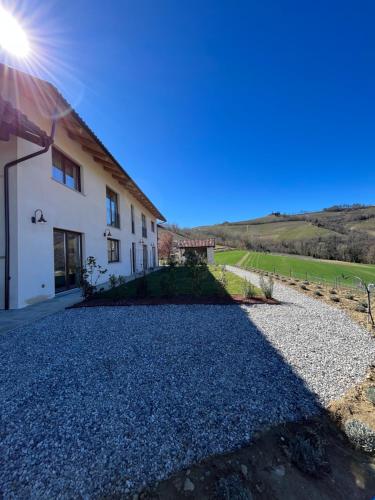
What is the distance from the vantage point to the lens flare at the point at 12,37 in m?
4.64

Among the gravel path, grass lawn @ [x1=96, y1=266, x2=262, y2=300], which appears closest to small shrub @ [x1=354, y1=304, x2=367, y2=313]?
the gravel path

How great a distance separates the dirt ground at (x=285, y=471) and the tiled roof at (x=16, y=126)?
23.1 feet

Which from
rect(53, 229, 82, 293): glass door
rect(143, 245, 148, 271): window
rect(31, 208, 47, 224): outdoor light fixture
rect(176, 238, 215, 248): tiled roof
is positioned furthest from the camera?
rect(176, 238, 215, 248): tiled roof

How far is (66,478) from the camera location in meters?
1.55

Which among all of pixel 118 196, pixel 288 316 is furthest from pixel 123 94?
pixel 288 316

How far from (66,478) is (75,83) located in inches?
340

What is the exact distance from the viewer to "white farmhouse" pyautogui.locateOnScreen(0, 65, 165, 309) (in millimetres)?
5617

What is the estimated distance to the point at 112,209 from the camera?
1227 centimetres

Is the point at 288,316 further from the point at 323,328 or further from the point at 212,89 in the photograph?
the point at 212,89

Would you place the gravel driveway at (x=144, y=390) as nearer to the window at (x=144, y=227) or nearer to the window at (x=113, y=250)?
the window at (x=113, y=250)

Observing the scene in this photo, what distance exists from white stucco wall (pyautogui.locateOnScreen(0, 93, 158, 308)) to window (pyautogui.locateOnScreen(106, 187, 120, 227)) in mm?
1506

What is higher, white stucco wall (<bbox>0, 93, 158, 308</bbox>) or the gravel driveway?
white stucco wall (<bbox>0, 93, 158, 308</bbox>)

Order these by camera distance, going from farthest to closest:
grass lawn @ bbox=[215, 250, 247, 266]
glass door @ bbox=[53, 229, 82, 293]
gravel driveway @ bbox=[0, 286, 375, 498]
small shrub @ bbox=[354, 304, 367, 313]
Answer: grass lawn @ bbox=[215, 250, 247, 266], glass door @ bbox=[53, 229, 82, 293], small shrub @ bbox=[354, 304, 367, 313], gravel driveway @ bbox=[0, 286, 375, 498]

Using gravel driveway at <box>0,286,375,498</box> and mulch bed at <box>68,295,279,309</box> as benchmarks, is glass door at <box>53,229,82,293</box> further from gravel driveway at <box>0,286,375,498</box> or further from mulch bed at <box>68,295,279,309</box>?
gravel driveway at <box>0,286,375,498</box>
